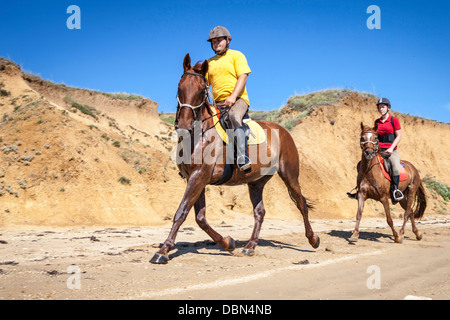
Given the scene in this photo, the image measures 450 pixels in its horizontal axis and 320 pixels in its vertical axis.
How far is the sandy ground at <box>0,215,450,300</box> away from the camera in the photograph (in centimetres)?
390

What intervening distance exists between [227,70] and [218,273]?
3.60 meters

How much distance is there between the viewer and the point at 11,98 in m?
19.0

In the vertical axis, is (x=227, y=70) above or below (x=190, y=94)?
above

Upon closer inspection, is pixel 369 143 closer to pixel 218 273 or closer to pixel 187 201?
pixel 187 201

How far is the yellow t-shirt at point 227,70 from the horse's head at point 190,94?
0.64 m

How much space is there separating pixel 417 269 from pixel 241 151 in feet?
11.3

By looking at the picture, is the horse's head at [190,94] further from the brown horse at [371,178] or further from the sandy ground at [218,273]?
the brown horse at [371,178]

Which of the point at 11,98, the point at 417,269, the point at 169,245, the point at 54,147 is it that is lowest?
the point at 417,269

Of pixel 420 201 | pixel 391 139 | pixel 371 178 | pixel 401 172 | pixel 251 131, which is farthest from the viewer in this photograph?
pixel 420 201

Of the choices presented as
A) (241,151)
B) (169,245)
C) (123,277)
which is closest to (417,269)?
(241,151)

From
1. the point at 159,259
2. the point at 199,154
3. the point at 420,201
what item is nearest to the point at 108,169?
the point at 199,154

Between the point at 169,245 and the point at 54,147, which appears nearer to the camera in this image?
the point at 169,245

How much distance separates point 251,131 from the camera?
6.82 metres
